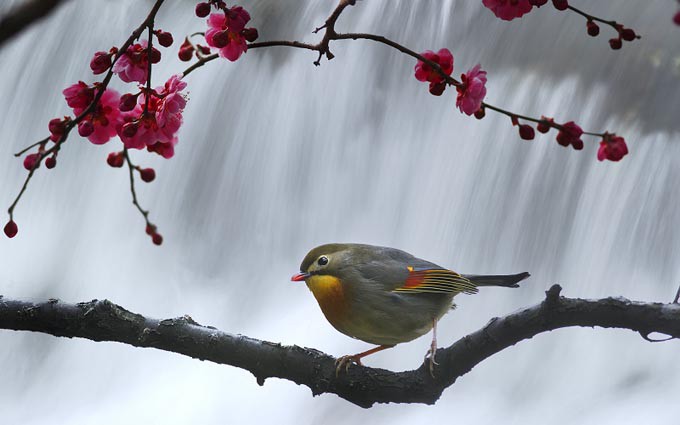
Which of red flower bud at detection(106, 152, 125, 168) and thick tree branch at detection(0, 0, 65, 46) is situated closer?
red flower bud at detection(106, 152, 125, 168)

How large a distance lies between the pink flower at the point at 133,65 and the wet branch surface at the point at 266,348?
0.27 metres

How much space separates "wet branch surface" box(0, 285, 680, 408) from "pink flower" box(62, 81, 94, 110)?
0.24 meters

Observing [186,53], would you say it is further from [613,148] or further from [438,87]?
[613,148]

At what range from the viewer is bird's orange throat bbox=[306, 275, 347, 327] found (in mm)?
869

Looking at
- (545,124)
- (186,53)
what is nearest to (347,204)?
(186,53)

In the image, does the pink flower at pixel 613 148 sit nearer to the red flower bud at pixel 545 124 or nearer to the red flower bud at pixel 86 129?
the red flower bud at pixel 545 124

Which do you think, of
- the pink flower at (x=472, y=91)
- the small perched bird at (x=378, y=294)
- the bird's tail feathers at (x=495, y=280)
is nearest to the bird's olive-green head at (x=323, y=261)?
the small perched bird at (x=378, y=294)

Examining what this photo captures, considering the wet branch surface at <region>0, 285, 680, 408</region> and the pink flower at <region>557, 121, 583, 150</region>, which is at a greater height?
the pink flower at <region>557, 121, 583, 150</region>

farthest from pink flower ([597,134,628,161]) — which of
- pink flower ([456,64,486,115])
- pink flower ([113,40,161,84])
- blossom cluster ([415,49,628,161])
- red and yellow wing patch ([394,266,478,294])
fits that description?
pink flower ([113,40,161,84])

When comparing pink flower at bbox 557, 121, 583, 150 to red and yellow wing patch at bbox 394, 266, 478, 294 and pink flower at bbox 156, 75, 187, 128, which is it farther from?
pink flower at bbox 156, 75, 187, 128

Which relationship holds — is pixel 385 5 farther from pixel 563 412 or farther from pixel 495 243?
pixel 563 412

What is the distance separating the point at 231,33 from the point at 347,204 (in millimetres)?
581

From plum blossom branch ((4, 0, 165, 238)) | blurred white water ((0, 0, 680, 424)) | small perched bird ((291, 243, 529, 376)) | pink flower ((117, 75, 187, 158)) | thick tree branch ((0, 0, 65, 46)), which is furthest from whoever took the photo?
thick tree branch ((0, 0, 65, 46))

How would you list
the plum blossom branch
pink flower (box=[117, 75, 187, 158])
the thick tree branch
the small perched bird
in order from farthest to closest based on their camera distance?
1. the thick tree branch
2. the small perched bird
3. pink flower (box=[117, 75, 187, 158])
4. the plum blossom branch
